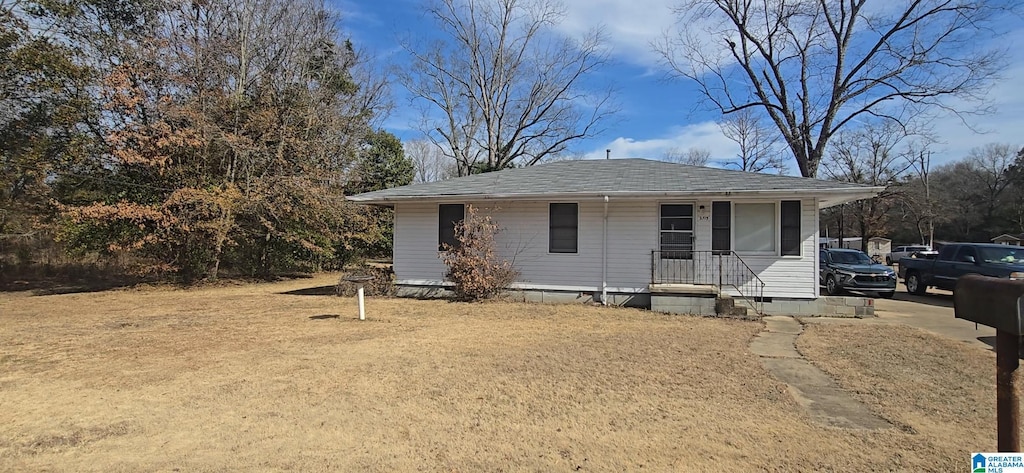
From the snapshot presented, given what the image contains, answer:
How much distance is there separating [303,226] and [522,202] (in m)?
10.8

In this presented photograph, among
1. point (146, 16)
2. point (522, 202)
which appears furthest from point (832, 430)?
point (146, 16)

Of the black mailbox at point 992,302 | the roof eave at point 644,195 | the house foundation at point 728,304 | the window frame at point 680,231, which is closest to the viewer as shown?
the black mailbox at point 992,302

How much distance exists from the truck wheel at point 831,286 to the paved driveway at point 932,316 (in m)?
0.99

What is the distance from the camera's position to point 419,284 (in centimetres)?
1291

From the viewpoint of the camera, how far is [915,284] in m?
15.8

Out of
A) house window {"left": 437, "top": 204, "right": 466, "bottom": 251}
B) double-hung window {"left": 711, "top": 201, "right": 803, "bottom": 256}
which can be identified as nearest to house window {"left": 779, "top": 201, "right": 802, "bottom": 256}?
double-hung window {"left": 711, "top": 201, "right": 803, "bottom": 256}

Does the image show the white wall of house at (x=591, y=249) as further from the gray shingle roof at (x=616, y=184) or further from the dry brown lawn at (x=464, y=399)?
the dry brown lawn at (x=464, y=399)

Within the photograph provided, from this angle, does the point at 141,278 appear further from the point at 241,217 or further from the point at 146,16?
the point at 146,16

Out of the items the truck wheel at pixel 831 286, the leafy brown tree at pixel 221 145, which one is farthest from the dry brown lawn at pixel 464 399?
the leafy brown tree at pixel 221 145

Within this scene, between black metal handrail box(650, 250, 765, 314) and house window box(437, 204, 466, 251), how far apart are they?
4681 millimetres

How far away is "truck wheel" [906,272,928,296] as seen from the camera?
15547 millimetres

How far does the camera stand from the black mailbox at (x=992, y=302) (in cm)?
186

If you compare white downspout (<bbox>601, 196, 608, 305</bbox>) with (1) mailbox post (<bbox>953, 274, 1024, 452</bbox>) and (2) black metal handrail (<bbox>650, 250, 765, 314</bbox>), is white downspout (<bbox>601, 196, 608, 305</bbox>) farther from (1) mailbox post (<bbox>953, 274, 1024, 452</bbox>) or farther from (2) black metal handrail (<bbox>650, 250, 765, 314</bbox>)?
(1) mailbox post (<bbox>953, 274, 1024, 452</bbox>)

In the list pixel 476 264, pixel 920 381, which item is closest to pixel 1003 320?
pixel 920 381
